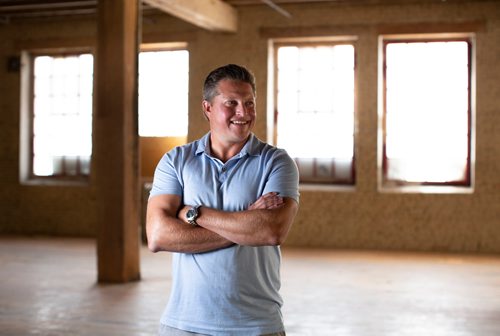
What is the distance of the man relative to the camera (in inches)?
84.7

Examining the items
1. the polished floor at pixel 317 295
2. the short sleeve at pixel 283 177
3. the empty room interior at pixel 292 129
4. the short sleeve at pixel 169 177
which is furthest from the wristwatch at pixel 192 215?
the empty room interior at pixel 292 129

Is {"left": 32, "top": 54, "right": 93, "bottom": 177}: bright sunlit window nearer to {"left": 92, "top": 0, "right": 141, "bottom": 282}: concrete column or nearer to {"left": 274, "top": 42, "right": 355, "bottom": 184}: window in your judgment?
{"left": 274, "top": 42, "right": 355, "bottom": 184}: window

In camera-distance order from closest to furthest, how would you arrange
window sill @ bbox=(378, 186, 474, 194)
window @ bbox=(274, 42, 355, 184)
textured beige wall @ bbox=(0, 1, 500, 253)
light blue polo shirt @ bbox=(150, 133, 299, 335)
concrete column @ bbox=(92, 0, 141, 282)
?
light blue polo shirt @ bbox=(150, 133, 299, 335) < concrete column @ bbox=(92, 0, 141, 282) < textured beige wall @ bbox=(0, 1, 500, 253) < window sill @ bbox=(378, 186, 474, 194) < window @ bbox=(274, 42, 355, 184)

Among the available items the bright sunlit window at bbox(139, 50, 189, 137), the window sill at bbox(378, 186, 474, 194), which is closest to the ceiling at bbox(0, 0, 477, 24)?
the bright sunlit window at bbox(139, 50, 189, 137)

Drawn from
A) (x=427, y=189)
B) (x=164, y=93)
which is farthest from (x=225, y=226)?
(x=164, y=93)

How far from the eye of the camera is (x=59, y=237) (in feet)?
34.9

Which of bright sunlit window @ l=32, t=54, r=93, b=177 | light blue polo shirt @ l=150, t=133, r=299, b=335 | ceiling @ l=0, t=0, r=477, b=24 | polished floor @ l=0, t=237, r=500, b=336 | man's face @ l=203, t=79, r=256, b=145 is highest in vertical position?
ceiling @ l=0, t=0, r=477, b=24

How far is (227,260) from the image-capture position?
2.20 m

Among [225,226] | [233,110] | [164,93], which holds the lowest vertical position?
[225,226]

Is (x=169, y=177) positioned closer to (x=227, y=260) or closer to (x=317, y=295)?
(x=227, y=260)

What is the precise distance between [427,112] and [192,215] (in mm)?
7738

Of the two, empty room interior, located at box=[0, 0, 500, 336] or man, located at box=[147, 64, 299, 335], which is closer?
man, located at box=[147, 64, 299, 335]

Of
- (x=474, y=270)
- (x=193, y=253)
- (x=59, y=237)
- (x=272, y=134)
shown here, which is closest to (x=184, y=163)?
(x=193, y=253)

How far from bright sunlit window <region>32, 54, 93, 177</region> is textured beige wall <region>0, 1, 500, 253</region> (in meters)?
1.53
